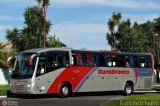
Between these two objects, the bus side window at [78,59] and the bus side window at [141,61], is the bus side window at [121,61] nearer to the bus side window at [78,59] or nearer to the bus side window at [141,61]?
the bus side window at [141,61]

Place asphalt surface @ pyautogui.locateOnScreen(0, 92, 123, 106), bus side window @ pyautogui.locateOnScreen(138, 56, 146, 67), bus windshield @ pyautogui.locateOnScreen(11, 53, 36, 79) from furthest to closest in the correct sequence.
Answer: bus side window @ pyautogui.locateOnScreen(138, 56, 146, 67)
bus windshield @ pyautogui.locateOnScreen(11, 53, 36, 79)
asphalt surface @ pyautogui.locateOnScreen(0, 92, 123, 106)

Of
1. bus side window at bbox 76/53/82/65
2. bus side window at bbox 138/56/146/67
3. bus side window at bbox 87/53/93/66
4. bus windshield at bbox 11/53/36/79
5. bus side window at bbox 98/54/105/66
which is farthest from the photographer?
bus side window at bbox 138/56/146/67

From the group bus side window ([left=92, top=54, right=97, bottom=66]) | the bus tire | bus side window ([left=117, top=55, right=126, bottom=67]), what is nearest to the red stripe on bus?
bus side window ([left=92, top=54, right=97, bottom=66])

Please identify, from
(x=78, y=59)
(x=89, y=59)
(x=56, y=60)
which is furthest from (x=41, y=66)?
(x=89, y=59)

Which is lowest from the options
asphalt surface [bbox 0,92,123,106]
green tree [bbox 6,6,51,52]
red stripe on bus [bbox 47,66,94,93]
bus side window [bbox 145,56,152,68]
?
asphalt surface [bbox 0,92,123,106]

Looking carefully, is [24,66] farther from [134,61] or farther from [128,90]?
[134,61]

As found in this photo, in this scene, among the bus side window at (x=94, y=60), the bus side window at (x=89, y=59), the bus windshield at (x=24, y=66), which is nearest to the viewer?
the bus windshield at (x=24, y=66)

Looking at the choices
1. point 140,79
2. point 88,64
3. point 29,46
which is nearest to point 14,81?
point 88,64

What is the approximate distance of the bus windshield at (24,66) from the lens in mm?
24469

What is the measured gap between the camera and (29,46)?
147ft

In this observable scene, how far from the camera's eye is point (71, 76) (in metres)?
26.5

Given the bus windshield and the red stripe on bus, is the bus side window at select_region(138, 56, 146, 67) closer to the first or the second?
the red stripe on bus

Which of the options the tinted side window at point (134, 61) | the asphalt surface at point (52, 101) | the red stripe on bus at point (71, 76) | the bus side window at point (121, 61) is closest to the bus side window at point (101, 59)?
the red stripe on bus at point (71, 76)

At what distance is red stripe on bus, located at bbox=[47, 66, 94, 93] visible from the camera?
25.6 m
